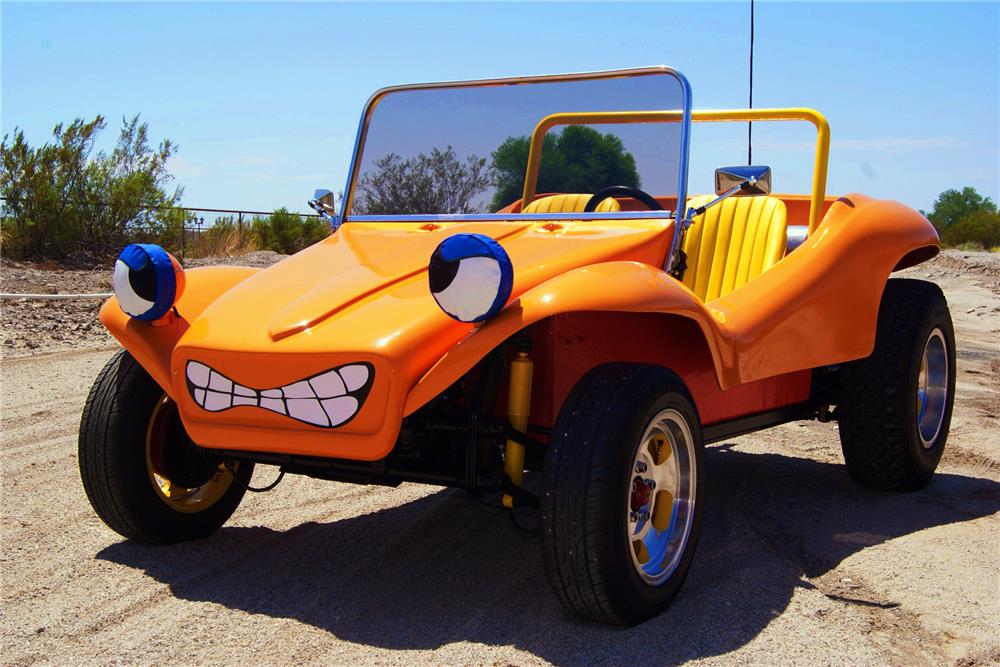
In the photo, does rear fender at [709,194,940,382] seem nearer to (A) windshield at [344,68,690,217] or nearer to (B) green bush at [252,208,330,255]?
(A) windshield at [344,68,690,217]

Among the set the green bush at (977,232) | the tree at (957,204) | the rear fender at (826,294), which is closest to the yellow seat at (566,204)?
the rear fender at (826,294)

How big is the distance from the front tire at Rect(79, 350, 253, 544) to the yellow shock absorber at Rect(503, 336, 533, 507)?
1.17 m

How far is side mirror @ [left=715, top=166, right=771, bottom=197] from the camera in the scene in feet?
12.8

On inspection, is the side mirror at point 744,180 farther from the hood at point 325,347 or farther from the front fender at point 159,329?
the front fender at point 159,329

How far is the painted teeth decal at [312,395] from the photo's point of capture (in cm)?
304

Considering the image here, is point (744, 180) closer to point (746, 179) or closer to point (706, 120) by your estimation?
point (746, 179)

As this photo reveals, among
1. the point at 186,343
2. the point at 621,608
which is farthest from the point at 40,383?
the point at 621,608

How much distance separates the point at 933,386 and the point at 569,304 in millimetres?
2839

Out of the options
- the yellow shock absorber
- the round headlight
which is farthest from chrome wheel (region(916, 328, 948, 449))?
the round headlight

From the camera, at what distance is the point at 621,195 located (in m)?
4.36

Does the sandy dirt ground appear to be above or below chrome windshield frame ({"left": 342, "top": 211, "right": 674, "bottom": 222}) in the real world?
below

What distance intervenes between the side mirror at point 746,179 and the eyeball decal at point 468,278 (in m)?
1.25

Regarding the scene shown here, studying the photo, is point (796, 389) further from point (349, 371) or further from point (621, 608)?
point (349, 371)

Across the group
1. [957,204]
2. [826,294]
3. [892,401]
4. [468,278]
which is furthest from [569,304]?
[957,204]
